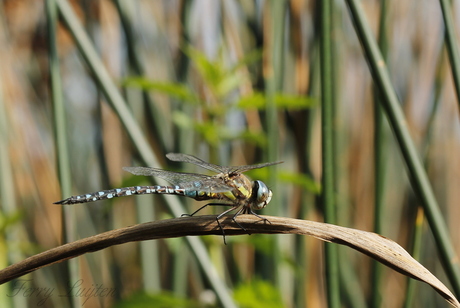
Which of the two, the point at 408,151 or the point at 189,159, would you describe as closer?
the point at 408,151

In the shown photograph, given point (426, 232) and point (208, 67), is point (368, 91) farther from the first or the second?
point (208, 67)

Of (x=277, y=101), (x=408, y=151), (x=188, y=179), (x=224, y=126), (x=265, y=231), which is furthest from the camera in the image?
(x=224, y=126)

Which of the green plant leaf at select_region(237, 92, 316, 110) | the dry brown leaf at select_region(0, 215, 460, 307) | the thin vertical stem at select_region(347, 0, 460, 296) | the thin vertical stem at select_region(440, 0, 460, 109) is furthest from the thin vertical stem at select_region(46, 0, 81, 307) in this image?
the thin vertical stem at select_region(440, 0, 460, 109)

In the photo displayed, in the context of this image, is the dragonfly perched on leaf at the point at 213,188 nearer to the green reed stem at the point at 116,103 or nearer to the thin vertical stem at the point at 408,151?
the green reed stem at the point at 116,103

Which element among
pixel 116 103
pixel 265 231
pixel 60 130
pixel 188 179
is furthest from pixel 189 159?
pixel 265 231

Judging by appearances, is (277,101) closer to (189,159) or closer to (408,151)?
(189,159)

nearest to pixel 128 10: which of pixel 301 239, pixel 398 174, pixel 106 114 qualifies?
pixel 106 114
